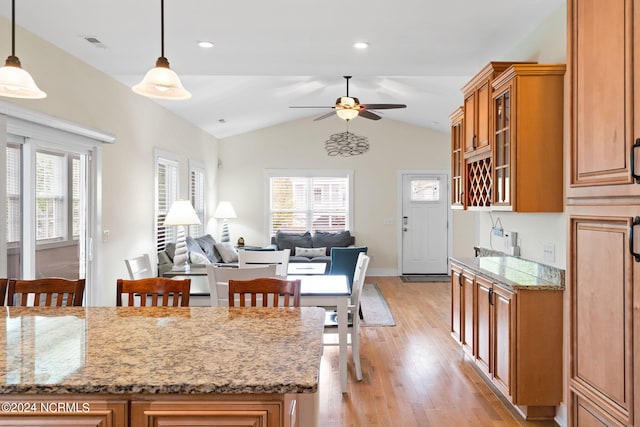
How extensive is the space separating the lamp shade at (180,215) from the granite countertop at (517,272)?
2.67 meters

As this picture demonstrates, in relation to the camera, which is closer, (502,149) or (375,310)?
(502,149)

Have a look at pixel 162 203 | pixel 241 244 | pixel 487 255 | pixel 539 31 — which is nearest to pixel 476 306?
pixel 487 255

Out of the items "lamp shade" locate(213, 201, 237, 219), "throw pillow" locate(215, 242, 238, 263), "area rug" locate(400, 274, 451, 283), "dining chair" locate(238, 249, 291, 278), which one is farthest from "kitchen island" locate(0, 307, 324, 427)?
"area rug" locate(400, 274, 451, 283)

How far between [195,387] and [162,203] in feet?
17.5

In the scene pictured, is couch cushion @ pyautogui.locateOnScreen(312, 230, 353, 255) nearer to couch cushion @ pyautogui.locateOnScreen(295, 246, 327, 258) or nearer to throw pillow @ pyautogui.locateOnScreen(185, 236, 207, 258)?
couch cushion @ pyautogui.locateOnScreen(295, 246, 327, 258)

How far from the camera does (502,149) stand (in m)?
3.42

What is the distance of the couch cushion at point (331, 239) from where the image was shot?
8906mm

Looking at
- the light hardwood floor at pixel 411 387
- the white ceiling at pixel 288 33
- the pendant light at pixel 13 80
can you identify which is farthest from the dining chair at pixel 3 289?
the light hardwood floor at pixel 411 387

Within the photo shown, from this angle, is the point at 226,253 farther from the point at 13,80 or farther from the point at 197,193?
the point at 13,80

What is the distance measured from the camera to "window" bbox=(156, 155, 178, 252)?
615 centimetres

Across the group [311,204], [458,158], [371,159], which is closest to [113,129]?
[458,158]

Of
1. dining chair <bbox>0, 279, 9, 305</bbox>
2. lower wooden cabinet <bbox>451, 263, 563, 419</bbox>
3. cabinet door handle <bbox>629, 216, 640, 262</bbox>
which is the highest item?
cabinet door handle <bbox>629, 216, 640, 262</bbox>

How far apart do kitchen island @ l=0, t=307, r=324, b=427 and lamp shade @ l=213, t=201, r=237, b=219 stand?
699 cm

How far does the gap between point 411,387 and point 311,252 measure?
503 cm
